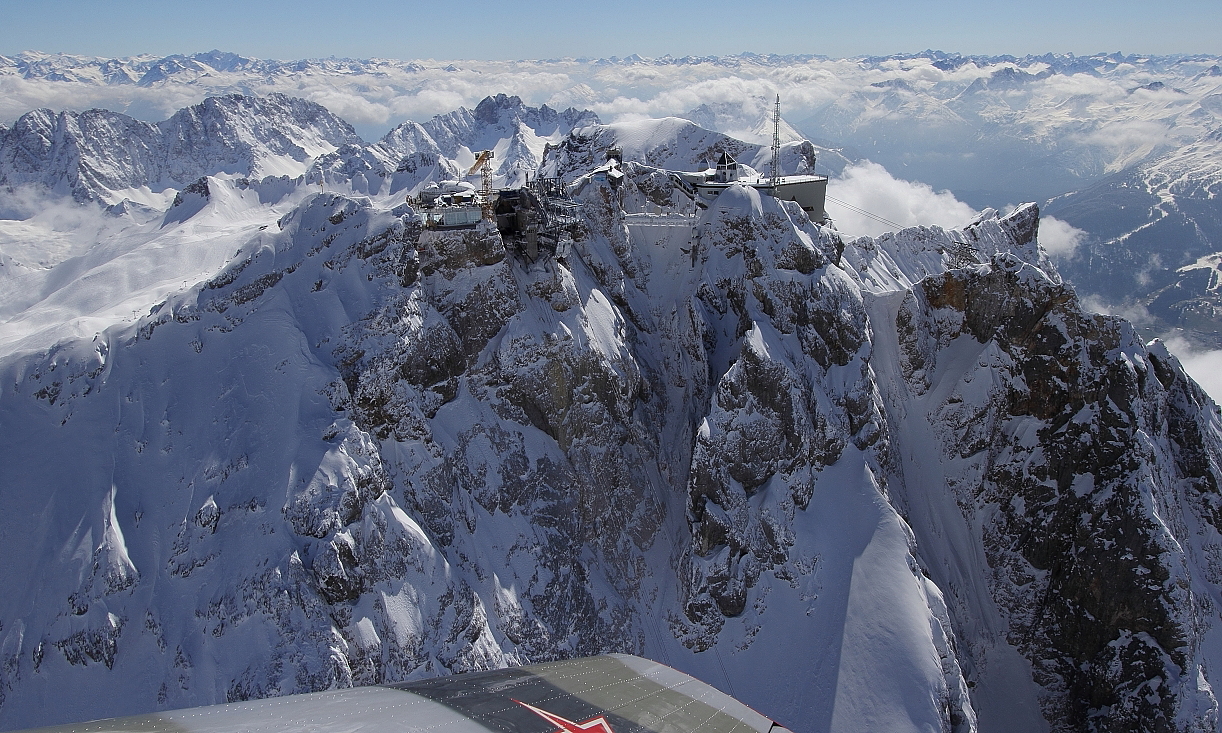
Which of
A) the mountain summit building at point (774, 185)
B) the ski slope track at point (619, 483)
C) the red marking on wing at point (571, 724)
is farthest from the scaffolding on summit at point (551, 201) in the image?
the red marking on wing at point (571, 724)

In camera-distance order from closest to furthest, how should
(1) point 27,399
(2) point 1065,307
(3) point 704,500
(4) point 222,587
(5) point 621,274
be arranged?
(4) point 222,587 → (1) point 27,399 → (3) point 704,500 → (2) point 1065,307 → (5) point 621,274

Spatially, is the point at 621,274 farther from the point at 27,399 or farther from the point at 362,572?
the point at 27,399

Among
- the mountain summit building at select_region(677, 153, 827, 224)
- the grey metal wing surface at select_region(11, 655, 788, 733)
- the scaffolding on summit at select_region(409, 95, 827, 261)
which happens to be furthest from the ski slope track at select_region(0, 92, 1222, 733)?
the grey metal wing surface at select_region(11, 655, 788, 733)

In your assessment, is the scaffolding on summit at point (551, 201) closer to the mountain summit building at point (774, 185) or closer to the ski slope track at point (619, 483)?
the mountain summit building at point (774, 185)

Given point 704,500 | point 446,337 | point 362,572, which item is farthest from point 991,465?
point 362,572

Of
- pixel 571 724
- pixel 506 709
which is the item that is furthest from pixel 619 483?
pixel 506 709

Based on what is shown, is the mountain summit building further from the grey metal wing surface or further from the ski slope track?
the grey metal wing surface
